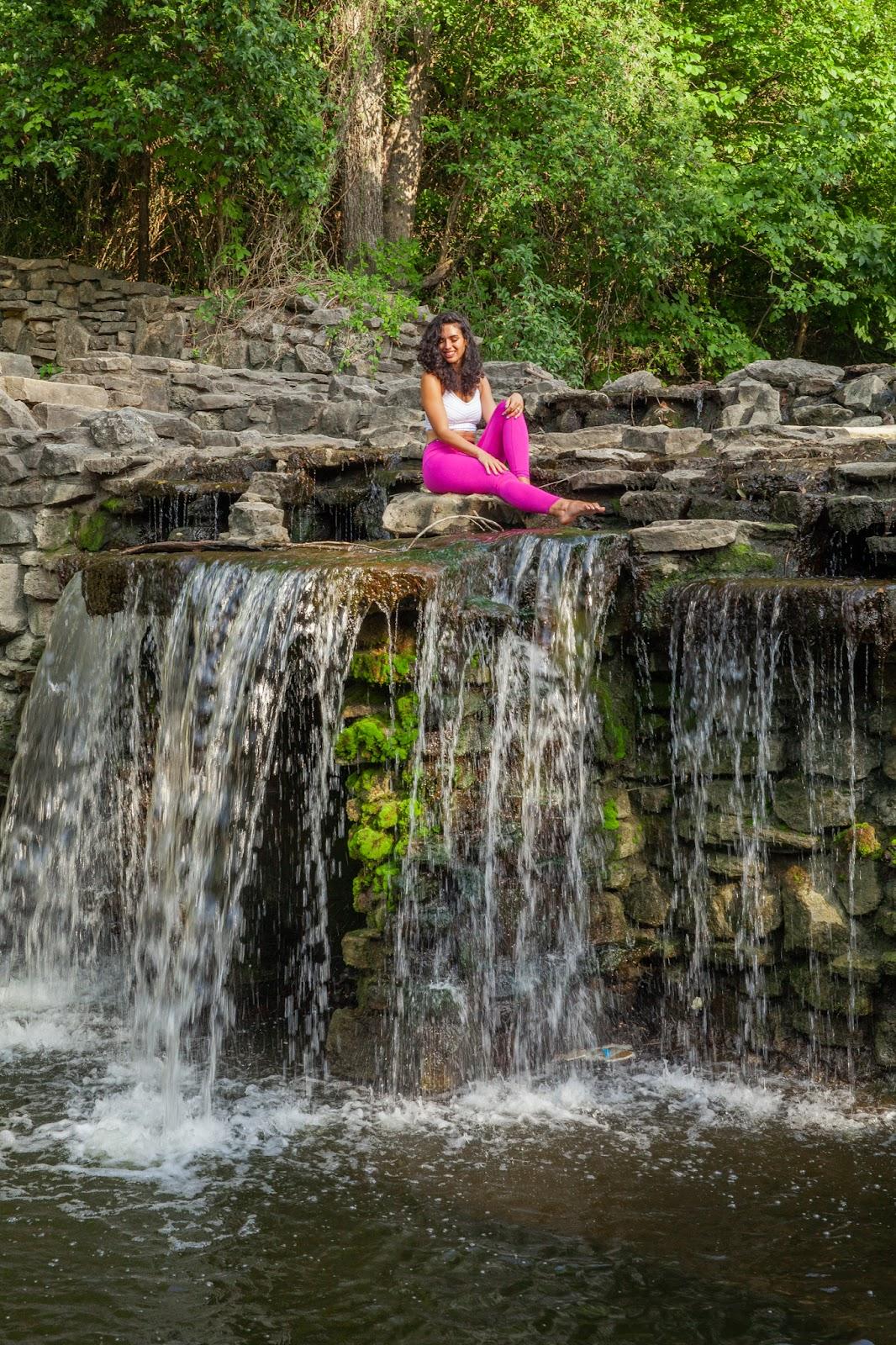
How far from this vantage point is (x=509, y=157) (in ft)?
47.4

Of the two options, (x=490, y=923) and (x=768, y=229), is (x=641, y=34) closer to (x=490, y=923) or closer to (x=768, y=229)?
(x=768, y=229)

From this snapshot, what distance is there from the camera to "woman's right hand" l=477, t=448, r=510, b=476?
6438 mm

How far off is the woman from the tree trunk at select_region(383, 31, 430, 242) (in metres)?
8.88

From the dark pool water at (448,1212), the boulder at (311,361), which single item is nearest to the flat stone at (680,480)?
the dark pool water at (448,1212)

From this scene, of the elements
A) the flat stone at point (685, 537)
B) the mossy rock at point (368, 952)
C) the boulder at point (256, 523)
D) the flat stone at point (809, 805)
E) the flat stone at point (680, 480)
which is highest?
the flat stone at point (680, 480)

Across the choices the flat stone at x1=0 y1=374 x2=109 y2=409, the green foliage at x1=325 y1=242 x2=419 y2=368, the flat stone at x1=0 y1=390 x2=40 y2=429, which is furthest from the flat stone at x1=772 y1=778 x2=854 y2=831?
the green foliage at x1=325 y1=242 x2=419 y2=368

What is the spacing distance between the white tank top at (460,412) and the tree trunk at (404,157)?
895 centimetres

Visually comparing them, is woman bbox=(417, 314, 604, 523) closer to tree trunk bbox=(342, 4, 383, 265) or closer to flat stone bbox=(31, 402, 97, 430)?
flat stone bbox=(31, 402, 97, 430)

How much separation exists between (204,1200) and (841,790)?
2.69 metres

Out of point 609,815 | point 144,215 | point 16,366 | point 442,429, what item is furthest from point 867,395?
point 144,215

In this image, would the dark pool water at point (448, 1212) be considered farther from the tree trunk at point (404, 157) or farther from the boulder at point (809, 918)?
the tree trunk at point (404, 157)

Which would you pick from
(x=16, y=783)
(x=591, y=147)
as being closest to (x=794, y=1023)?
(x=16, y=783)

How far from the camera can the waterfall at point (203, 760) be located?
526 cm

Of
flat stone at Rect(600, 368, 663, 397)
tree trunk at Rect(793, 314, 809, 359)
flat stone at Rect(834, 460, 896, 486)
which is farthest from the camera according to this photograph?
tree trunk at Rect(793, 314, 809, 359)
